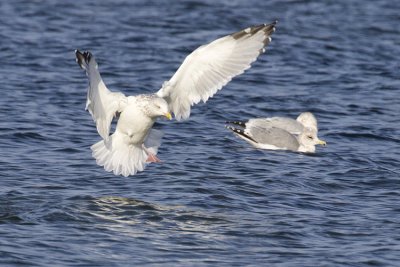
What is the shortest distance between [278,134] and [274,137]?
93 millimetres

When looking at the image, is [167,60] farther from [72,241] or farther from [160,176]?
[72,241]

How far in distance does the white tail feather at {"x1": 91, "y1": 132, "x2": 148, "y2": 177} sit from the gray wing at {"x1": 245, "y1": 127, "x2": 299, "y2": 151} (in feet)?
7.94

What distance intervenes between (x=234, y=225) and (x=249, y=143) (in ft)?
12.0

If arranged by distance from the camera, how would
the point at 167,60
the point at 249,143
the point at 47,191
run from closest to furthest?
the point at 47,191 < the point at 249,143 < the point at 167,60

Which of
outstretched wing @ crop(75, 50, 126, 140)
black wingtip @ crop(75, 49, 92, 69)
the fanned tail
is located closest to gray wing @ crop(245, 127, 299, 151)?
the fanned tail

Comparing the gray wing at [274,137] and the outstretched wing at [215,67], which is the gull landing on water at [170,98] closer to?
the outstretched wing at [215,67]

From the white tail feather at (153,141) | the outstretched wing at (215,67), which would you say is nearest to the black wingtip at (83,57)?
the outstretched wing at (215,67)

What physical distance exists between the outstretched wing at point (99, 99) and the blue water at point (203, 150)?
0.69m

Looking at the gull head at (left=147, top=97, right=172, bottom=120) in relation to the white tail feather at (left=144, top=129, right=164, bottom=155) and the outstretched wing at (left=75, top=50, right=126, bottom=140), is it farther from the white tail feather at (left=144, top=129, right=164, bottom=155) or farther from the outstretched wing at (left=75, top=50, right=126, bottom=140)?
the white tail feather at (left=144, top=129, right=164, bottom=155)

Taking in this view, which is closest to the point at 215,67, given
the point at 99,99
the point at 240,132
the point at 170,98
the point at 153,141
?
the point at 170,98

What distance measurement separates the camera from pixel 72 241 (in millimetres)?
8086

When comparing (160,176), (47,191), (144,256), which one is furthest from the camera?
(160,176)

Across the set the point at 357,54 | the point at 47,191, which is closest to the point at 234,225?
the point at 47,191

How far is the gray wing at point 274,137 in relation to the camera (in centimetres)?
1210
